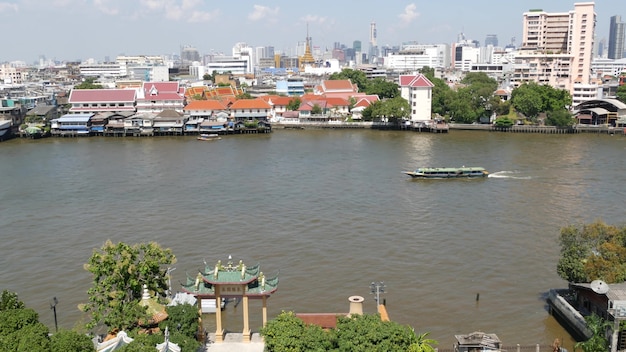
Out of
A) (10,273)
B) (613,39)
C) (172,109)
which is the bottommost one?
(10,273)

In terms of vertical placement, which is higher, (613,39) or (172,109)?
(613,39)

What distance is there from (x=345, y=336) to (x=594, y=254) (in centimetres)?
630

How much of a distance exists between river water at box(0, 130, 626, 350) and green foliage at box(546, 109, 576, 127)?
17.5ft

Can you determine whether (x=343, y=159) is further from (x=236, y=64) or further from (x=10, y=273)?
(x=236, y=64)

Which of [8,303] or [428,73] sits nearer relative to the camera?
[8,303]

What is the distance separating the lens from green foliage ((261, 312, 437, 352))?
9.20 metres

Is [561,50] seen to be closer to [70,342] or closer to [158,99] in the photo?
[158,99]

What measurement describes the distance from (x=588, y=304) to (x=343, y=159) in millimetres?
19607

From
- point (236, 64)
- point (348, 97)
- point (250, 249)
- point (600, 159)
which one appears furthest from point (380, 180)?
point (236, 64)

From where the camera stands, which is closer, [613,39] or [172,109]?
[172,109]

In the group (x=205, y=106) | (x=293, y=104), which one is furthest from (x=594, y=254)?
(x=293, y=104)

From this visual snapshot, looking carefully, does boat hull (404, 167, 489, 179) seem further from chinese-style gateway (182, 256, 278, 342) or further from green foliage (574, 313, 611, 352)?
chinese-style gateway (182, 256, 278, 342)

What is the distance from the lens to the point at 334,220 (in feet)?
64.4

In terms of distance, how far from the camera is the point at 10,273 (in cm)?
1532
